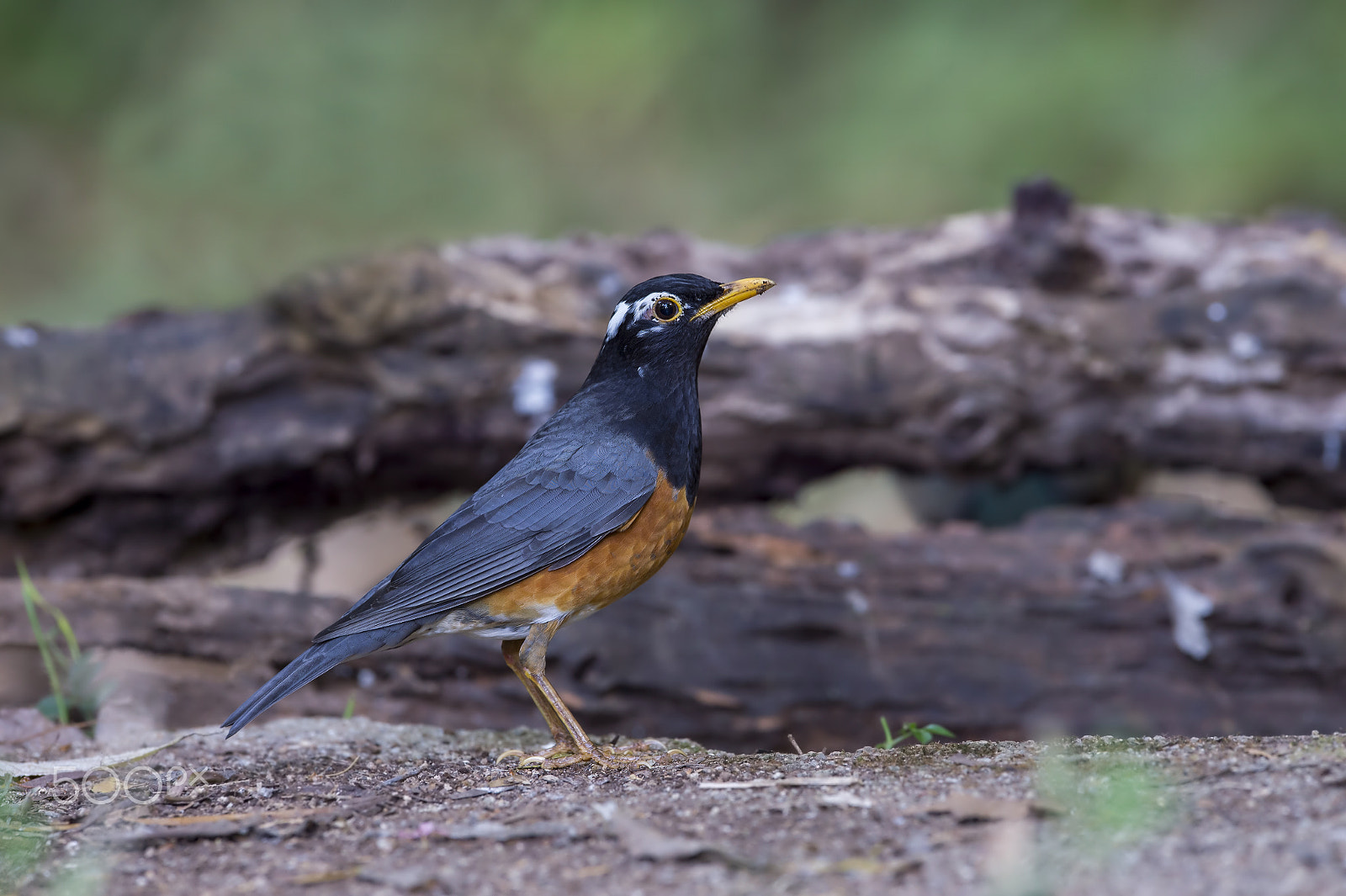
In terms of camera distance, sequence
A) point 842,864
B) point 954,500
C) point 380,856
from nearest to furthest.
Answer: point 842,864 < point 380,856 < point 954,500

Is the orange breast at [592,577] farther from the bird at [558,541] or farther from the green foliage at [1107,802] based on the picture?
the green foliage at [1107,802]

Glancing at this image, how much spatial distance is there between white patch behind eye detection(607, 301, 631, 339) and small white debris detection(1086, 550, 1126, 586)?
2519mm

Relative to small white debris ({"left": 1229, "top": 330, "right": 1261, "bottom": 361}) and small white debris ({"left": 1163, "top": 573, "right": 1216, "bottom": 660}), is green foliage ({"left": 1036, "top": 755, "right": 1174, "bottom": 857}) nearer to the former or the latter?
small white debris ({"left": 1163, "top": 573, "right": 1216, "bottom": 660})

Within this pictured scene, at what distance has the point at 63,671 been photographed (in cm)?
496

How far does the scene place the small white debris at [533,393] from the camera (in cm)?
584

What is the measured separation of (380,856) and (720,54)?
1122 centimetres

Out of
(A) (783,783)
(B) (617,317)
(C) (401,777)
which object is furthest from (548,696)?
(B) (617,317)

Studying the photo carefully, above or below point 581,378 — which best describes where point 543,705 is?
below

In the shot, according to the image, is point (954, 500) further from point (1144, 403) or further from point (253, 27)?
point (253, 27)

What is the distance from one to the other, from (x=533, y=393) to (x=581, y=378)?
258 mm

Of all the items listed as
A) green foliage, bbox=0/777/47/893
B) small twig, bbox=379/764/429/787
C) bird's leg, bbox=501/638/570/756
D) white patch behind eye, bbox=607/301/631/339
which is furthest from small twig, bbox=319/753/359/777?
white patch behind eye, bbox=607/301/631/339

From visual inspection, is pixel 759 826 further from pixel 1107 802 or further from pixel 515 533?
pixel 515 533

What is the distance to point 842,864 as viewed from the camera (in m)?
2.45

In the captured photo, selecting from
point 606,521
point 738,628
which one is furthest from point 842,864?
point 738,628
